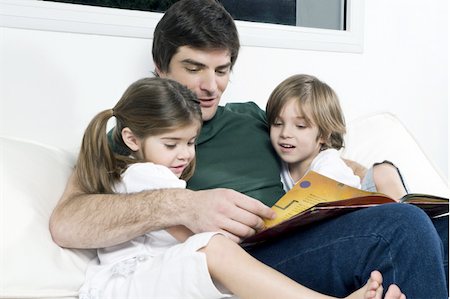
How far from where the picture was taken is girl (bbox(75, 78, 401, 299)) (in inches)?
47.7

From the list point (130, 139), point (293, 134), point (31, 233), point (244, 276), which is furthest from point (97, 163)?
point (293, 134)

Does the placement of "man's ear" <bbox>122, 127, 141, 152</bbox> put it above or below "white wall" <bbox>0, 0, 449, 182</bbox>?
below

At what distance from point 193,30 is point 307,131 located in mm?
438

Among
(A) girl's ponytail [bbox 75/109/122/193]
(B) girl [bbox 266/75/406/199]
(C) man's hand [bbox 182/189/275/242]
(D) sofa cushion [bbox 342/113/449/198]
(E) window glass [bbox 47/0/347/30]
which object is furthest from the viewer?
(E) window glass [bbox 47/0/347/30]

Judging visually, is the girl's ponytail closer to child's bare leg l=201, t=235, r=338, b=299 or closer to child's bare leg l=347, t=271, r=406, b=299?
child's bare leg l=201, t=235, r=338, b=299

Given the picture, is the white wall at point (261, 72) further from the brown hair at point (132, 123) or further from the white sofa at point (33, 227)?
the brown hair at point (132, 123)

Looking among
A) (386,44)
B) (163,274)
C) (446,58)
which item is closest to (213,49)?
(163,274)

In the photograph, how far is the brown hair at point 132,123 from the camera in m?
1.49

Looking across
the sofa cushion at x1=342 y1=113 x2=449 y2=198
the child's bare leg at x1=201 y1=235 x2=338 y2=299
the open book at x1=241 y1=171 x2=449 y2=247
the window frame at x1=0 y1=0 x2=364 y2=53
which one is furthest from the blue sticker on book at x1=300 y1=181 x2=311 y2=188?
the window frame at x1=0 y1=0 x2=364 y2=53

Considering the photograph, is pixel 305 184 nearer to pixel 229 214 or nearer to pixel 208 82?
pixel 229 214

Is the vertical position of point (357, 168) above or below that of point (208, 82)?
below

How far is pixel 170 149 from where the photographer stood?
60.4 inches

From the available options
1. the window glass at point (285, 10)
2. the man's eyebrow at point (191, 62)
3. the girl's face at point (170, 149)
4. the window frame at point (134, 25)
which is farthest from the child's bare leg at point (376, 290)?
the window glass at point (285, 10)

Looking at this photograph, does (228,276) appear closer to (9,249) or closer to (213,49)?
(9,249)
